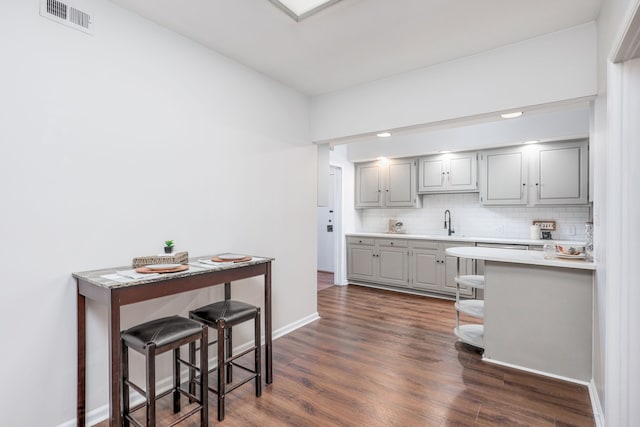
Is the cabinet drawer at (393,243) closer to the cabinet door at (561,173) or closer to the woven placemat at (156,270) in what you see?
the cabinet door at (561,173)

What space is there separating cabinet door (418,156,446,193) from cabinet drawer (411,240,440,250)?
0.85 meters

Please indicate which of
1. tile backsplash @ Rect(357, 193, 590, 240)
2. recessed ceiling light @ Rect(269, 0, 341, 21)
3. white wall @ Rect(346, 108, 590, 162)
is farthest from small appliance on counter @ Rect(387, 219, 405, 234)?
recessed ceiling light @ Rect(269, 0, 341, 21)

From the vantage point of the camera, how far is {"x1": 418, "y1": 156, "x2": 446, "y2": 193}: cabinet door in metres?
5.01

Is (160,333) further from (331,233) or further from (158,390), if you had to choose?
(331,233)

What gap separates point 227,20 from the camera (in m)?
2.27

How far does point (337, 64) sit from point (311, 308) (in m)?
2.63

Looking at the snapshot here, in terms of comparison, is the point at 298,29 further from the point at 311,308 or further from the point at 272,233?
the point at 311,308

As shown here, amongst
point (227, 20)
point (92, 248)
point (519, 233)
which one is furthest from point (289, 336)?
point (519, 233)

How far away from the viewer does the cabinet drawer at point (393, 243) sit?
5.10m

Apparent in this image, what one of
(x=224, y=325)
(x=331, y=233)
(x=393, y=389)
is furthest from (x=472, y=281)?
(x=331, y=233)

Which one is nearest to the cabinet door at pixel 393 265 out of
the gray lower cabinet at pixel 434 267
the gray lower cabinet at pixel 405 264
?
the gray lower cabinet at pixel 405 264

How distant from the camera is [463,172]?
4836 millimetres

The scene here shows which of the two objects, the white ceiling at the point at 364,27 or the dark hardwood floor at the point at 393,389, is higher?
the white ceiling at the point at 364,27

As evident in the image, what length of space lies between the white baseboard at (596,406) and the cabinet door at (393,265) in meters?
2.82
